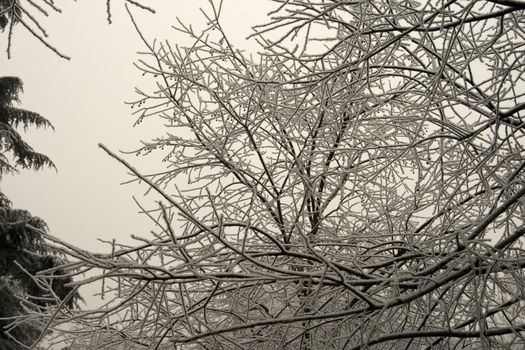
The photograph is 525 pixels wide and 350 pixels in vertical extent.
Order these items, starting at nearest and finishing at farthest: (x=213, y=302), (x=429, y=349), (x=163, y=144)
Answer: (x=429, y=349)
(x=213, y=302)
(x=163, y=144)

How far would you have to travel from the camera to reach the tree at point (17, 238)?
Result: 386 inches

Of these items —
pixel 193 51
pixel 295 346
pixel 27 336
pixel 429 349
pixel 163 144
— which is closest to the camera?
pixel 429 349

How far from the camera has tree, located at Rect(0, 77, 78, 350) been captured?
9805 mm

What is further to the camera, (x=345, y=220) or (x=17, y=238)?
(x=17, y=238)

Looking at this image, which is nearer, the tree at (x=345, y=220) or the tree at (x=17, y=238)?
the tree at (x=345, y=220)

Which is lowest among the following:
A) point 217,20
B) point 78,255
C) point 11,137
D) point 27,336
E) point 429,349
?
point 78,255

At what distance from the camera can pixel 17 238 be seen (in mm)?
10062

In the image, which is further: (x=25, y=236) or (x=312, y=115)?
(x=25, y=236)

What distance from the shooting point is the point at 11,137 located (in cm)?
1061

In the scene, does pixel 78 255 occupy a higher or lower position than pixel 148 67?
lower

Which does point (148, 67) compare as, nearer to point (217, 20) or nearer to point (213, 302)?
point (217, 20)

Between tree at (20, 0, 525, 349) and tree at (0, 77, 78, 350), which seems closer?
tree at (20, 0, 525, 349)

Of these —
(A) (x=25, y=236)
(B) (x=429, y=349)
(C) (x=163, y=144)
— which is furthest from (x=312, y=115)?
(A) (x=25, y=236)

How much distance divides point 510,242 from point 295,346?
2.02 m
